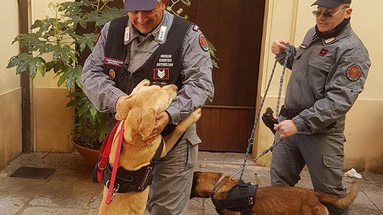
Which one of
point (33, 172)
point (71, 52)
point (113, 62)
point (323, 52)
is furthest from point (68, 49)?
point (323, 52)

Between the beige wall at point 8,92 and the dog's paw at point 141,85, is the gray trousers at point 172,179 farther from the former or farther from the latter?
the beige wall at point 8,92

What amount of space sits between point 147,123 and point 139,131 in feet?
0.22

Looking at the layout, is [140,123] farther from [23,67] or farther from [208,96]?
→ [23,67]

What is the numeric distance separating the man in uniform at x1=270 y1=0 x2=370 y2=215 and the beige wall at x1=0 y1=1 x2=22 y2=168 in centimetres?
333

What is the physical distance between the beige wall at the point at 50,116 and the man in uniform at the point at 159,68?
2712mm

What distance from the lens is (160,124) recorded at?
2.38 metres

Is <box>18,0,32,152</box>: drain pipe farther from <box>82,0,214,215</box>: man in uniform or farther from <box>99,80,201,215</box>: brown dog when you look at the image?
<box>99,80,201,215</box>: brown dog

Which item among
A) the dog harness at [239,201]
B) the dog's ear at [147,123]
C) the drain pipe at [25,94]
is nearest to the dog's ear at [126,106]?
the dog's ear at [147,123]

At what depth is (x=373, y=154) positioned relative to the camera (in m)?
5.43

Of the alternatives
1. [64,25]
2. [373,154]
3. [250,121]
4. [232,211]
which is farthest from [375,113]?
[64,25]

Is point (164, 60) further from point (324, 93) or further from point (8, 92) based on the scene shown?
point (8, 92)

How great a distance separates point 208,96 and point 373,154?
3.59 meters

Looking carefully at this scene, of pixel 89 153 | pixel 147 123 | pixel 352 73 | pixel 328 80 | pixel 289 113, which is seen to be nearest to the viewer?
pixel 147 123

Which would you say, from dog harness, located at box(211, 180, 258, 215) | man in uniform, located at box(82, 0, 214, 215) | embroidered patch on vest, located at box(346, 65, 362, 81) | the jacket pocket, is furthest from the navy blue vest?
the jacket pocket
